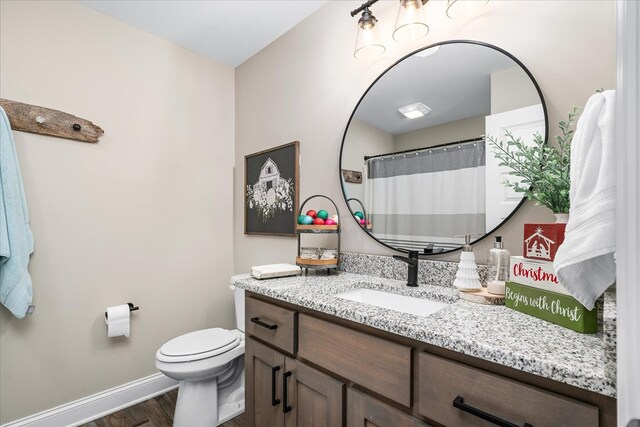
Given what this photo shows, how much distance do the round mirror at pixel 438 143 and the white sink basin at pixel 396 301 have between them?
0.25m

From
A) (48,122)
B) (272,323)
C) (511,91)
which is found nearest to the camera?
(511,91)

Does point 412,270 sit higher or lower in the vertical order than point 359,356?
higher

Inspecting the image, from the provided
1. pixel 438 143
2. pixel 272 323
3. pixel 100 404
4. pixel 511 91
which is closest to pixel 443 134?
pixel 438 143

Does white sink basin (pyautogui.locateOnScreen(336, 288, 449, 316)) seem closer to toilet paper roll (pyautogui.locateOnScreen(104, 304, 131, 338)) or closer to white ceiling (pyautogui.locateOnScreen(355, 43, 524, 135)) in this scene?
white ceiling (pyautogui.locateOnScreen(355, 43, 524, 135))

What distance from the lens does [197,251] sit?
7.98 ft

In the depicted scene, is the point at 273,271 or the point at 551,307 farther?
the point at 273,271

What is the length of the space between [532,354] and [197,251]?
2285 mm

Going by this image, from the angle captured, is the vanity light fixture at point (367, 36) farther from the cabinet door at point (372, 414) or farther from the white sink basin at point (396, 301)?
the cabinet door at point (372, 414)

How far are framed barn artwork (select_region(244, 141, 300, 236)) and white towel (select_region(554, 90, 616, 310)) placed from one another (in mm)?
1592

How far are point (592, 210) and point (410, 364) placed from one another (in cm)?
57

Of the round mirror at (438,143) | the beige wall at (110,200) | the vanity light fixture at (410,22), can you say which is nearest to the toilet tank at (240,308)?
the beige wall at (110,200)

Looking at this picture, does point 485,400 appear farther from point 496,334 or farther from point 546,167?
point 546,167

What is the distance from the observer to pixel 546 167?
0.97 m

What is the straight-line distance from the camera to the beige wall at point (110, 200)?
1739 millimetres
